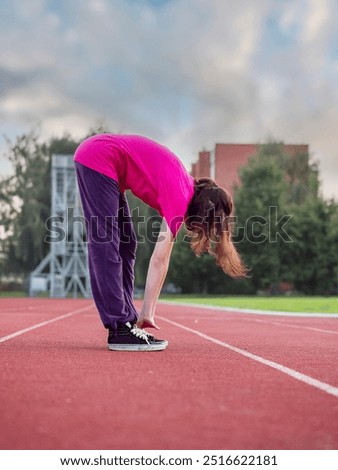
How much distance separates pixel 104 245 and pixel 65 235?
114 feet

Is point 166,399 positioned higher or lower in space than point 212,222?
lower

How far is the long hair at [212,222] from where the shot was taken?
16.9ft

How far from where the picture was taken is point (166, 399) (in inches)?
122

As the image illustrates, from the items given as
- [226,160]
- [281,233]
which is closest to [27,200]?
[281,233]

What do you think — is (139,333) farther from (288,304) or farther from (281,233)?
(281,233)

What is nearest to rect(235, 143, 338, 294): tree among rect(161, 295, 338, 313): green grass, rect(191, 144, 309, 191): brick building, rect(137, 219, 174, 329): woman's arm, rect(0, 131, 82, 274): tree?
rect(191, 144, 309, 191): brick building

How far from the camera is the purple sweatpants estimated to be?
202 inches

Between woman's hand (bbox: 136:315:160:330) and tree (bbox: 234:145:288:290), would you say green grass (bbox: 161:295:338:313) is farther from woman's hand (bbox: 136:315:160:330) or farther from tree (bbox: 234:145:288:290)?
tree (bbox: 234:145:288:290)

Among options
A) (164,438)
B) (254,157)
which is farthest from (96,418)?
(254,157)

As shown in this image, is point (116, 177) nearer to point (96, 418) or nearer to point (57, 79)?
point (96, 418)

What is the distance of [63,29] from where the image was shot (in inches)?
1069

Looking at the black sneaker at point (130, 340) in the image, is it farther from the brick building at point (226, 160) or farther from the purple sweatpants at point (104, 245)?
the brick building at point (226, 160)
